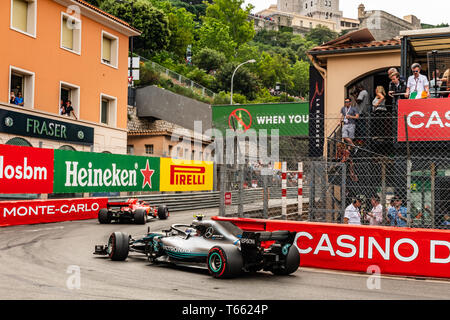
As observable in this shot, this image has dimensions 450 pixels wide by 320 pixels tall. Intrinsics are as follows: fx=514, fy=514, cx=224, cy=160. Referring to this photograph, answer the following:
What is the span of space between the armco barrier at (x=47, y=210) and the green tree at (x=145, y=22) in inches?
1633

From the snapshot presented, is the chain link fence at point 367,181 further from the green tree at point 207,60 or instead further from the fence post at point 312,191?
the green tree at point 207,60

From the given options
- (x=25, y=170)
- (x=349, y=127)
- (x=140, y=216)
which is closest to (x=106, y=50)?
(x=25, y=170)

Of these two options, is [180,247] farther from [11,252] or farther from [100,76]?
[100,76]

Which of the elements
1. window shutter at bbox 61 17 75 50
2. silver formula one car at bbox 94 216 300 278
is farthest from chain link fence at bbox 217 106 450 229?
window shutter at bbox 61 17 75 50

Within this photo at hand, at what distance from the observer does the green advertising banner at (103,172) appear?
18.9 meters

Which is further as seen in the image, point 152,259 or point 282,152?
point 282,152

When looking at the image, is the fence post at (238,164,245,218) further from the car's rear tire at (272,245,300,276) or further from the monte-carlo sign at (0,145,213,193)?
the monte-carlo sign at (0,145,213,193)

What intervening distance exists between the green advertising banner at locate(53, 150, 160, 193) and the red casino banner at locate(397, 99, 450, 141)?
1234 centimetres

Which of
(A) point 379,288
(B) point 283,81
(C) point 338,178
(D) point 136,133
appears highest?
(B) point 283,81

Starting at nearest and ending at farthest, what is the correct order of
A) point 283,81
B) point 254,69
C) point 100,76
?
point 100,76 < point 254,69 < point 283,81

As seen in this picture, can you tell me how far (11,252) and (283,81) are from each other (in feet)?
266

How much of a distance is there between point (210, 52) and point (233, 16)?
102 feet
